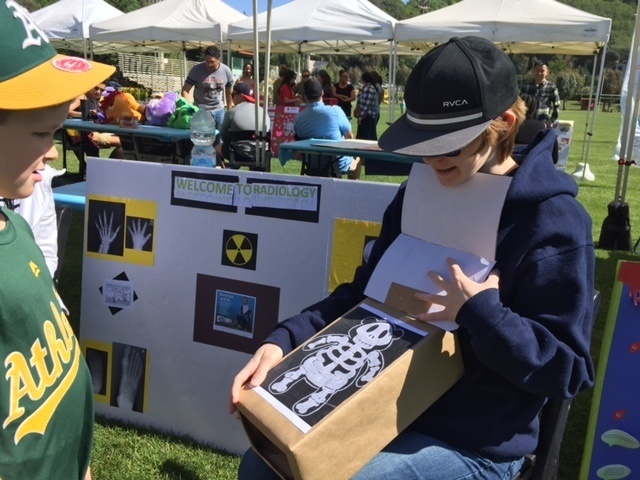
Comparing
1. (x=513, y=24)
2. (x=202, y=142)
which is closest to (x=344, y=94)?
(x=513, y=24)

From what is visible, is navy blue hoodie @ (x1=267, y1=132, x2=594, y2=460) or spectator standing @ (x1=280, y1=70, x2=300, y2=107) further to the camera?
spectator standing @ (x1=280, y1=70, x2=300, y2=107)

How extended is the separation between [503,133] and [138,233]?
178 centimetres

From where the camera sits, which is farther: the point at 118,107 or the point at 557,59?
the point at 557,59

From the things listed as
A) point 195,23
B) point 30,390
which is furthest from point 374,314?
point 195,23

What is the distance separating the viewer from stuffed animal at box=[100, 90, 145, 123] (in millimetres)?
7516

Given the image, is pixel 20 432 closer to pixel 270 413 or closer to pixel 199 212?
pixel 270 413

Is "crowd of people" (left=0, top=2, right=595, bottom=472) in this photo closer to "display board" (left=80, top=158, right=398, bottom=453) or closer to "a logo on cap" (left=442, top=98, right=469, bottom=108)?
"a logo on cap" (left=442, top=98, right=469, bottom=108)

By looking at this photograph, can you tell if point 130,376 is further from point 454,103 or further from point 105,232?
point 454,103

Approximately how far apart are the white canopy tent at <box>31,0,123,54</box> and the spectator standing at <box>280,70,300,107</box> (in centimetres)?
446

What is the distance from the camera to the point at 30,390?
1.22 m

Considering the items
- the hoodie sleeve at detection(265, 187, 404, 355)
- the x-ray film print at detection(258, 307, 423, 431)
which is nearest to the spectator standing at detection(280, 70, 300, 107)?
the hoodie sleeve at detection(265, 187, 404, 355)

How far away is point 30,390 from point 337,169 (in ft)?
21.1

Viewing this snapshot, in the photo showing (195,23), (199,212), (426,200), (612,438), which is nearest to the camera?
(426,200)

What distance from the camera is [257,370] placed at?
145 centimetres
